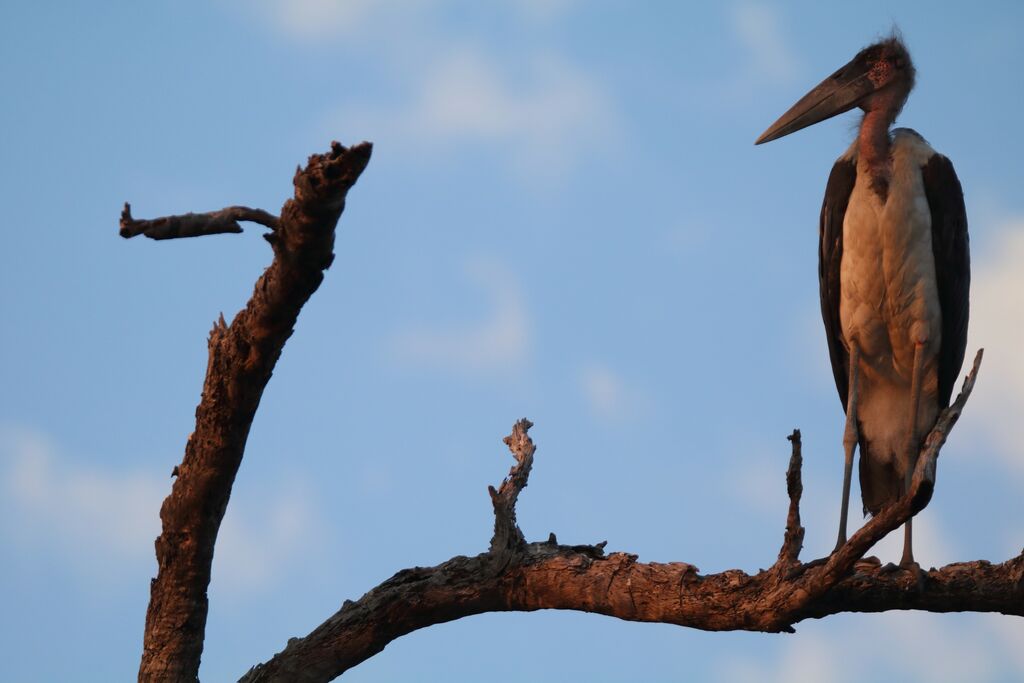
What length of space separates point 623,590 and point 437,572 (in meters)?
0.77

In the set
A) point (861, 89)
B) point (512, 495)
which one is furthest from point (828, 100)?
point (512, 495)

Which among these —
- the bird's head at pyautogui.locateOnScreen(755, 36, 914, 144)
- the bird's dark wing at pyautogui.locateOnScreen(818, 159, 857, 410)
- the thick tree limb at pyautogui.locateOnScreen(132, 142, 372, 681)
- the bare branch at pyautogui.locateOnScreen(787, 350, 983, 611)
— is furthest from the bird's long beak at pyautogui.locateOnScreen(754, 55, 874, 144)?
the thick tree limb at pyautogui.locateOnScreen(132, 142, 372, 681)

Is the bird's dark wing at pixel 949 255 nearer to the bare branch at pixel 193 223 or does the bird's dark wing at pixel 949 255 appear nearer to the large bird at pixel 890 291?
the large bird at pixel 890 291

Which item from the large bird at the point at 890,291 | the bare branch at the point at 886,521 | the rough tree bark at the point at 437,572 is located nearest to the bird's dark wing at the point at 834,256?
the large bird at the point at 890,291

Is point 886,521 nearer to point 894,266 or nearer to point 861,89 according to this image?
point 894,266

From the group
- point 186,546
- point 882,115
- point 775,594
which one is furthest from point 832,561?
point 882,115

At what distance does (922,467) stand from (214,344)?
93.9 inches

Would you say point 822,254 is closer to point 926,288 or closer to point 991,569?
point 926,288

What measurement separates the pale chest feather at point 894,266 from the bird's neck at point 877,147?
0.12 ft

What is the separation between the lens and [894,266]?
6.91 metres

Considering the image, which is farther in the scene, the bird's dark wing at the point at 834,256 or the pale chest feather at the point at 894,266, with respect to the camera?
the bird's dark wing at the point at 834,256

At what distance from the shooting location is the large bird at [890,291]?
273 inches

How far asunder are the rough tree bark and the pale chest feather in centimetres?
228

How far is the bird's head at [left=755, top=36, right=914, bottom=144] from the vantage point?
7.83 metres
